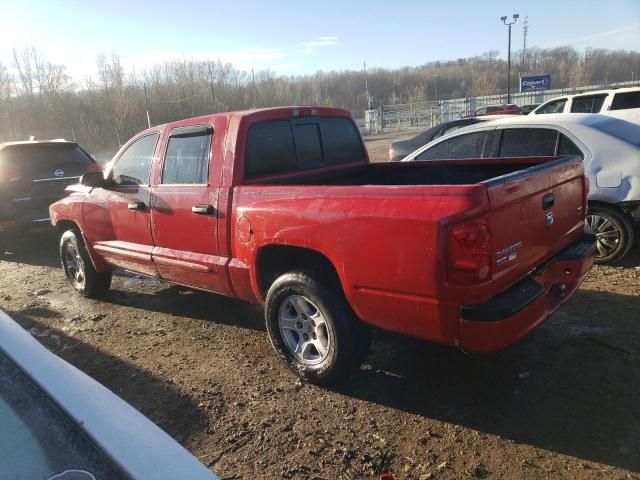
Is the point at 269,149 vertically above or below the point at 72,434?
above

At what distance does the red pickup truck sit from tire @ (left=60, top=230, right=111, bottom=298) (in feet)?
1.05

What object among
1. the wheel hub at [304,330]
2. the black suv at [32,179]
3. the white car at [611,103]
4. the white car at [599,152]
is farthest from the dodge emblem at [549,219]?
the white car at [611,103]

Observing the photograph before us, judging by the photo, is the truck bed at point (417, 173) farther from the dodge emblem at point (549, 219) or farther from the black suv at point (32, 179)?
the black suv at point (32, 179)

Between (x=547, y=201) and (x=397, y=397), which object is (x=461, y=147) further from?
(x=397, y=397)

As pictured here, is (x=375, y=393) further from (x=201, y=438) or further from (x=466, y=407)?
(x=201, y=438)

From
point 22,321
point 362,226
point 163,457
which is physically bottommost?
point 22,321

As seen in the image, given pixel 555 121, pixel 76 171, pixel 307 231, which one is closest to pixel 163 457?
pixel 307 231

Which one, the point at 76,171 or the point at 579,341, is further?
the point at 76,171

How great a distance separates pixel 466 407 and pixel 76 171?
24.4ft

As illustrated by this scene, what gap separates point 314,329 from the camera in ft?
11.5

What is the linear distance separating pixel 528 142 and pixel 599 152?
76 centimetres

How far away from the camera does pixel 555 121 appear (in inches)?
223

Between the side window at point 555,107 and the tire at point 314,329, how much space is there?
12993 millimetres

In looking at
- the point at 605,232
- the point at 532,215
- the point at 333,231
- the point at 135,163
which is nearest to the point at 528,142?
the point at 605,232
